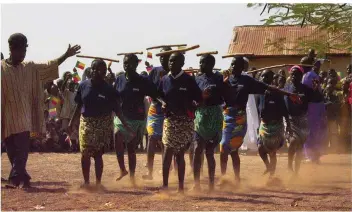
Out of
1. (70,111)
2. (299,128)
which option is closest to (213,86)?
(299,128)

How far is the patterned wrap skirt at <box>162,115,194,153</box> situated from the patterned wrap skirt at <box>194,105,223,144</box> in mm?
503

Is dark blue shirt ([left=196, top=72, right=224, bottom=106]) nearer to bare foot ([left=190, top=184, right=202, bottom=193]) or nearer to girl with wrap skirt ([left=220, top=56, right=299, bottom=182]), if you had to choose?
girl with wrap skirt ([left=220, top=56, right=299, bottom=182])

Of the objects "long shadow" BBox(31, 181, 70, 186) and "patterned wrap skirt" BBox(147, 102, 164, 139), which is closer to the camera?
"long shadow" BBox(31, 181, 70, 186)

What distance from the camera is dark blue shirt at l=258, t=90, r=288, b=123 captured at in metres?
10.1

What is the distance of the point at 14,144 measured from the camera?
8797 mm

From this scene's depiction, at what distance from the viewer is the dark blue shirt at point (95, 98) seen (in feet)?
28.6

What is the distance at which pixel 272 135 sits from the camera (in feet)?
33.3

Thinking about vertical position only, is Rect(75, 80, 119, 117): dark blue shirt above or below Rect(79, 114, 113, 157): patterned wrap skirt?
above

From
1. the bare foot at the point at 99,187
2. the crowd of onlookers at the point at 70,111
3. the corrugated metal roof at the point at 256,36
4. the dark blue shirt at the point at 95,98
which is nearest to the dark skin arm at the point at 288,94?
the dark blue shirt at the point at 95,98

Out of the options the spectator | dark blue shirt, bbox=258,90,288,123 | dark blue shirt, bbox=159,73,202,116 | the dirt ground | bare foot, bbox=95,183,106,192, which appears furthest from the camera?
dark blue shirt, bbox=258,90,288,123

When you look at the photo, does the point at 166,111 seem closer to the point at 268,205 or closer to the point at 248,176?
the point at 268,205

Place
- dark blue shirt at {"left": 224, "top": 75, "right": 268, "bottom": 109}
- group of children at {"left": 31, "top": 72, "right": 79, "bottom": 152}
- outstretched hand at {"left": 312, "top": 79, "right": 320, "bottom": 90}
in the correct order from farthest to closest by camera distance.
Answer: group of children at {"left": 31, "top": 72, "right": 79, "bottom": 152} → outstretched hand at {"left": 312, "top": 79, "right": 320, "bottom": 90} → dark blue shirt at {"left": 224, "top": 75, "right": 268, "bottom": 109}

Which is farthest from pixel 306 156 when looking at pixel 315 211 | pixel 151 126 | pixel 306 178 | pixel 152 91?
pixel 315 211

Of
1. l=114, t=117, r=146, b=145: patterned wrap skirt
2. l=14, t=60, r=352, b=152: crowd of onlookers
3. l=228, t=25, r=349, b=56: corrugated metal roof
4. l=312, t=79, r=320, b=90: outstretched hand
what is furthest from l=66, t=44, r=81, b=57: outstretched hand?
l=228, t=25, r=349, b=56: corrugated metal roof
